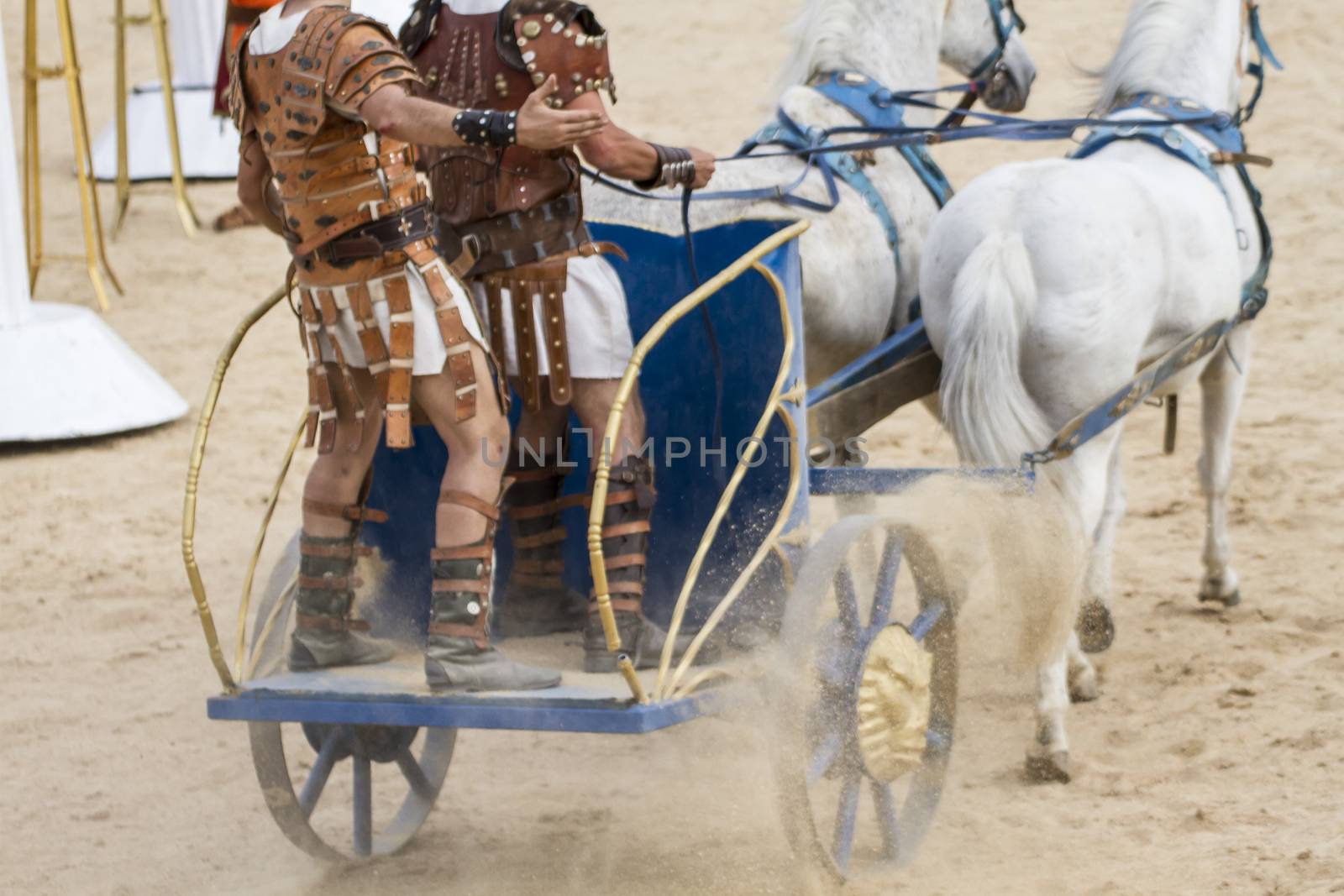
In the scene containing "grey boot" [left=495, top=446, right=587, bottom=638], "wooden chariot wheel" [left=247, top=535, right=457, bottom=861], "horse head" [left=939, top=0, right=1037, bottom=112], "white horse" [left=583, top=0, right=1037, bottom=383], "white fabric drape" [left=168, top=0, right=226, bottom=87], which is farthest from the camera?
"white fabric drape" [left=168, top=0, right=226, bottom=87]

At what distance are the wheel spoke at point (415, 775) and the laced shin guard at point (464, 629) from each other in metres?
0.72

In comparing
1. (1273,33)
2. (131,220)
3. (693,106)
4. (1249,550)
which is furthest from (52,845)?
(1273,33)

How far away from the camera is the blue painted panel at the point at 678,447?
3807 millimetres

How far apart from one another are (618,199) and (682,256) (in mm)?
376

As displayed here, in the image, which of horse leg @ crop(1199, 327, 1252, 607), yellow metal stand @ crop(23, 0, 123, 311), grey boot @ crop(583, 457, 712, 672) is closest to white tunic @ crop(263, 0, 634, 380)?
grey boot @ crop(583, 457, 712, 672)

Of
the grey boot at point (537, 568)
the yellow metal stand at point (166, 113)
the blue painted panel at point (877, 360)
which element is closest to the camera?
the grey boot at point (537, 568)

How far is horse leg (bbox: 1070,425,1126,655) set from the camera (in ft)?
15.9

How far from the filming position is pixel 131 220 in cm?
1109

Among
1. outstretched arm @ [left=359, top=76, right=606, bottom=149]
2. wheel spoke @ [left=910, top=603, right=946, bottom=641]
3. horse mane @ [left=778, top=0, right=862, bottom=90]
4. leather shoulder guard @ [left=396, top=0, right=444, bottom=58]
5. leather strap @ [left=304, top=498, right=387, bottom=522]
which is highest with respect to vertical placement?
horse mane @ [left=778, top=0, right=862, bottom=90]

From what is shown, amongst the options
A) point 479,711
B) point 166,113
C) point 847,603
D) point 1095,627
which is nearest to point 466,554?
point 479,711

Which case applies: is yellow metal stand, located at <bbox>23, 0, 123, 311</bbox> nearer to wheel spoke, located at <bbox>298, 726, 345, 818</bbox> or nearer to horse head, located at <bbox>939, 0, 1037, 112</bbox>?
horse head, located at <bbox>939, 0, 1037, 112</bbox>

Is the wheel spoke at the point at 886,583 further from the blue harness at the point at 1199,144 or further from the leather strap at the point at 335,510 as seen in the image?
the blue harness at the point at 1199,144

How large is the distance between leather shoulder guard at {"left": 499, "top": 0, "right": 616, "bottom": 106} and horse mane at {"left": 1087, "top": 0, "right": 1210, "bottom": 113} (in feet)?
7.05

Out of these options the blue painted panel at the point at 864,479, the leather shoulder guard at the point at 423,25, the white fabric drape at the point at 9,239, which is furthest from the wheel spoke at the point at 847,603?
the white fabric drape at the point at 9,239
